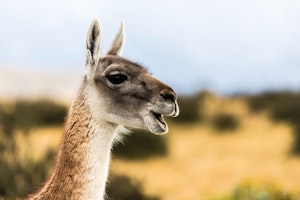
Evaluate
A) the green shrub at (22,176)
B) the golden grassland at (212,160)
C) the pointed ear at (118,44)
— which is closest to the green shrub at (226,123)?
the golden grassland at (212,160)

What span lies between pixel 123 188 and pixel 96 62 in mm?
7390

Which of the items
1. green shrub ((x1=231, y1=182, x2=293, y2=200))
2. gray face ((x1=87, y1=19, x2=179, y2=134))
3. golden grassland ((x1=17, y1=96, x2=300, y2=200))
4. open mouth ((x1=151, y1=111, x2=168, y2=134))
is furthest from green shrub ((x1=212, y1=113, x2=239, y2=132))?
open mouth ((x1=151, y1=111, x2=168, y2=134))

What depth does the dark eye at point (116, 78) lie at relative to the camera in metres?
6.76

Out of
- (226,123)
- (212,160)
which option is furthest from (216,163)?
(226,123)

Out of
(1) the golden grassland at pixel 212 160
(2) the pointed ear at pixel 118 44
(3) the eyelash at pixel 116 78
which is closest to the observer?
(3) the eyelash at pixel 116 78

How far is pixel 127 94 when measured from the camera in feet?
22.1

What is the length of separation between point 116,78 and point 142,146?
808 inches

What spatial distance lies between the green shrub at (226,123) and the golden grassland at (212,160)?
10.5 inches

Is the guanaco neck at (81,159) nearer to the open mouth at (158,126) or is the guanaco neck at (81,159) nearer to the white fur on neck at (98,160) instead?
the white fur on neck at (98,160)

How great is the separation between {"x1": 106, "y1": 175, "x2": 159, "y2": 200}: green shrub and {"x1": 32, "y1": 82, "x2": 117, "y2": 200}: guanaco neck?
6.75m

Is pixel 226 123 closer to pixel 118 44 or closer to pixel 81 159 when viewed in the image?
pixel 118 44

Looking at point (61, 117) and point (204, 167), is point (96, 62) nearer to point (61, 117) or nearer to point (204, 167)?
point (204, 167)

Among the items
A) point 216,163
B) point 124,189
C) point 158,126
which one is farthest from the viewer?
point 216,163

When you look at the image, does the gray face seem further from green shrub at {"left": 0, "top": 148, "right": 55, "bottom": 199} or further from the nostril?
green shrub at {"left": 0, "top": 148, "right": 55, "bottom": 199}
